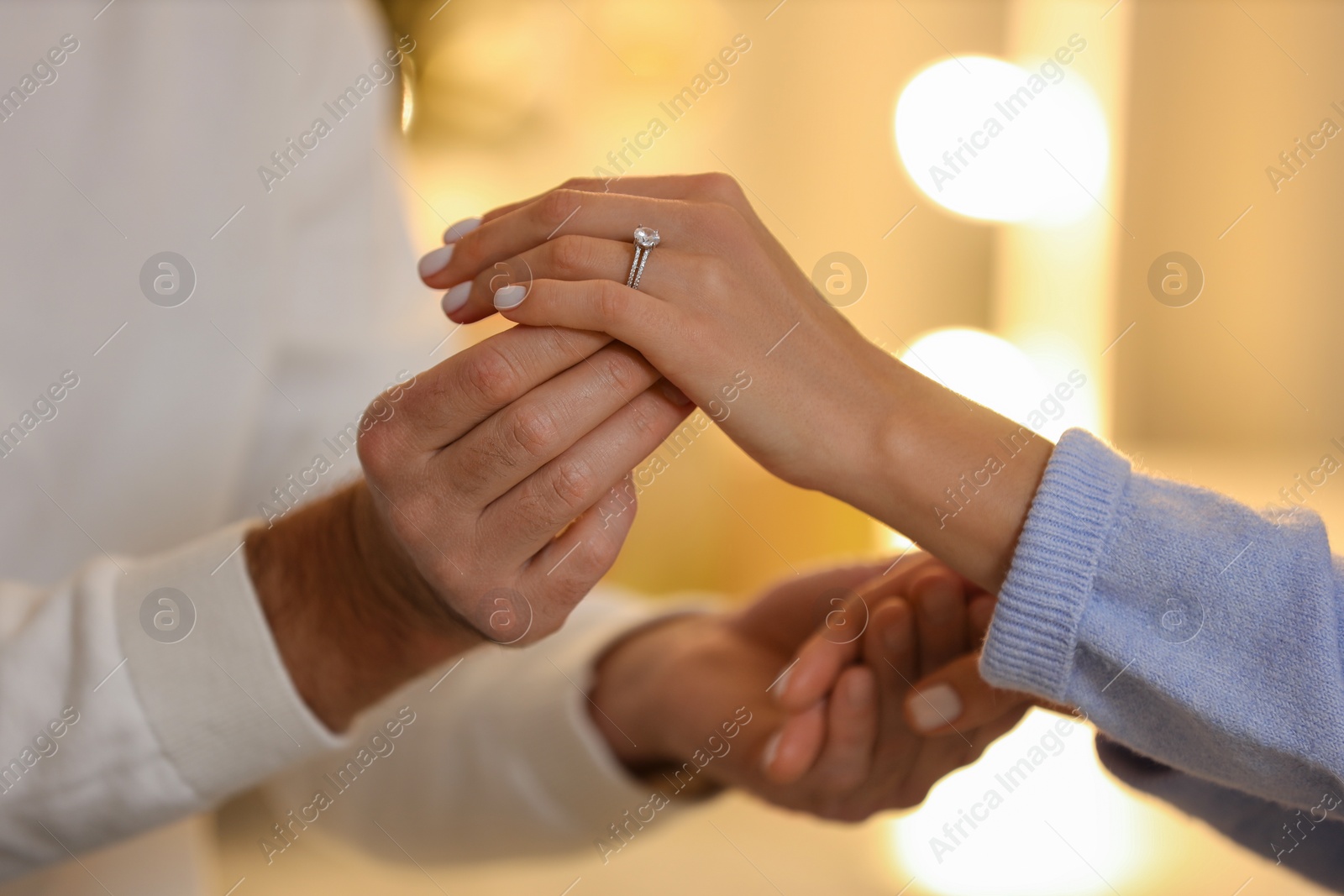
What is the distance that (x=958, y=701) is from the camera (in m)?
0.56

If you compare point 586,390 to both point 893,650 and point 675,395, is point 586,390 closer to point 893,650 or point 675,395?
point 675,395

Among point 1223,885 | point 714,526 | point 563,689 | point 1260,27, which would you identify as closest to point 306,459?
point 563,689

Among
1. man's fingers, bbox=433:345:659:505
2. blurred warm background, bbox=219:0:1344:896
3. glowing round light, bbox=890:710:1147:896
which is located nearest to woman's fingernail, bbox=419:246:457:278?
man's fingers, bbox=433:345:659:505

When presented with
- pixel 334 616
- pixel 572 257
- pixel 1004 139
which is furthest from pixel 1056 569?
pixel 1004 139

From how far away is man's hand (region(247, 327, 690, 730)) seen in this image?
0.44 meters

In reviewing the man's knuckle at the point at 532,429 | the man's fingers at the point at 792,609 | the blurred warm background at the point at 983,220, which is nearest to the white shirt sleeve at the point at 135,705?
the man's knuckle at the point at 532,429

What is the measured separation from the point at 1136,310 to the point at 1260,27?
0.53 metres

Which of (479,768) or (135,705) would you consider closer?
(135,705)

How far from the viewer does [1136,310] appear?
185cm

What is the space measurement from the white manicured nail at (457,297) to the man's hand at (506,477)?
60 mm

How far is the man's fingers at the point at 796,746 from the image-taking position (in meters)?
0.60

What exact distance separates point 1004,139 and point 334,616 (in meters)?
1.56

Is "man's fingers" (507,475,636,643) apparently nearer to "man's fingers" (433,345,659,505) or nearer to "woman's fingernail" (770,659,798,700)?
"man's fingers" (433,345,659,505)

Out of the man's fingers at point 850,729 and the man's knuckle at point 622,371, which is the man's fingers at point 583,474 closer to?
the man's knuckle at point 622,371
